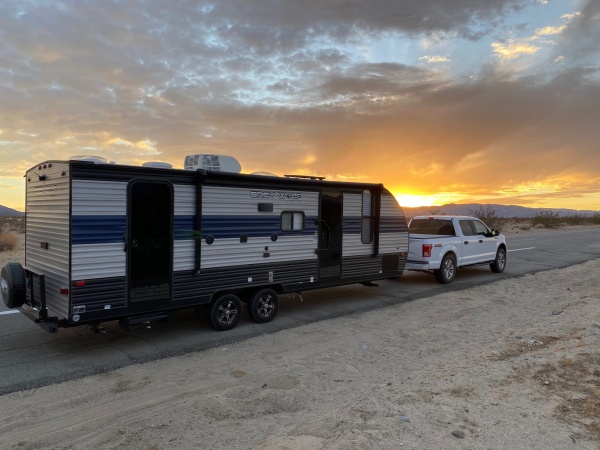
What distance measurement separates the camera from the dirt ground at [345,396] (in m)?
4.09

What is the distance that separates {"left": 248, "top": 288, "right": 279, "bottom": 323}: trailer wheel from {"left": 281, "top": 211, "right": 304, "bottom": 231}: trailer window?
1.24 m

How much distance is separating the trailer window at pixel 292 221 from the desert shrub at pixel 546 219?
162 feet

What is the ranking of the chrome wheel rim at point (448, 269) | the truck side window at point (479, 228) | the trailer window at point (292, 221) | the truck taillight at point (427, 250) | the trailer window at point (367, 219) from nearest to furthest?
the trailer window at point (292, 221) < the trailer window at point (367, 219) < the truck taillight at point (427, 250) < the chrome wheel rim at point (448, 269) < the truck side window at point (479, 228)

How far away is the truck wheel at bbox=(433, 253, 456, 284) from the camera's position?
12797 mm

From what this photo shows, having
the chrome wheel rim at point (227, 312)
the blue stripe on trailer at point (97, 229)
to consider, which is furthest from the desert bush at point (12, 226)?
the blue stripe on trailer at point (97, 229)

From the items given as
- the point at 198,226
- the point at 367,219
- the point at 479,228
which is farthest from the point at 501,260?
the point at 198,226

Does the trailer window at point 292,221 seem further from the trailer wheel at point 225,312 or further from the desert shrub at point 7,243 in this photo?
the desert shrub at point 7,243

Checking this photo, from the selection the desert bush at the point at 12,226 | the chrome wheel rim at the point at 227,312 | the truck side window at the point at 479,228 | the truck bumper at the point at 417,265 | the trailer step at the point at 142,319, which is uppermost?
the truck side window at the point at 479,228

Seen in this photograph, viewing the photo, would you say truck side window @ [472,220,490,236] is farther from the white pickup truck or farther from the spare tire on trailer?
the spare tire on trailer

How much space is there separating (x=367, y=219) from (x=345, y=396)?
5512mm

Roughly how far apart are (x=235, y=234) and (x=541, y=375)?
4916mm

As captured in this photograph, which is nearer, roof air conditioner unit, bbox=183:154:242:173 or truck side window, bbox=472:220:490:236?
roof air conditioner unit, bbox=183:154:242:173

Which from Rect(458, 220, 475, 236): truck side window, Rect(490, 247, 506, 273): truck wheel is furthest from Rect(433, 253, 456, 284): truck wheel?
Rect(490, 247, 506, 273): truck wheel

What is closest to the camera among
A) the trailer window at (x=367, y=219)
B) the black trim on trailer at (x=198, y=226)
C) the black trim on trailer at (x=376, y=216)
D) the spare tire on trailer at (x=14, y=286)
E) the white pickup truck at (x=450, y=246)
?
the spare tire on trailer at (x=14, y=286)
